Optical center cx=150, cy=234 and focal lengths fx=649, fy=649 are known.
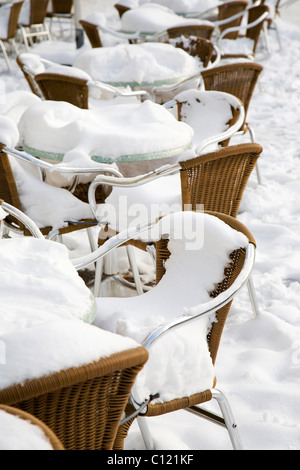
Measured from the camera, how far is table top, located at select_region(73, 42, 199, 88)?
14.1 feet

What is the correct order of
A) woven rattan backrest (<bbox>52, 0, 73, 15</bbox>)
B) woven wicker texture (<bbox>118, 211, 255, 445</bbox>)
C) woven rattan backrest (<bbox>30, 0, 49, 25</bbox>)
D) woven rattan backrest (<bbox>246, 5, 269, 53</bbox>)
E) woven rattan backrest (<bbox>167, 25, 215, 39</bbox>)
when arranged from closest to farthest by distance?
woven wicker texture (<bbox>118, 211, 255, 445</bbox>), woven rattan backrest (<bbox>167, 25, 215, 39</bbox>), woven rattan backrest (<bbox>246, 5, 269, 53</bbox>), woven rattan backrest (<bbox>30, 0, 49, 25</bbox>), woven rattan backrest (<bbox>52, 0, 73, 15</bbox>)

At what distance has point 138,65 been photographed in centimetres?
431

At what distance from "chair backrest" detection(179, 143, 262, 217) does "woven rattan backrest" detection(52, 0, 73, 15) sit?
7.70m

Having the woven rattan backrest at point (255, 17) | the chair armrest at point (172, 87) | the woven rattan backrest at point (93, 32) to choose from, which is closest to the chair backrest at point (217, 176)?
the chair armrest at point (172, 87)

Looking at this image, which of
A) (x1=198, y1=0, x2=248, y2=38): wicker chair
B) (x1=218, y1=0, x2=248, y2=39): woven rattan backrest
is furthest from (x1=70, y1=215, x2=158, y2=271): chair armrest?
(x1=218, y1=0, x2=248, y2=39): woven rattan backrest

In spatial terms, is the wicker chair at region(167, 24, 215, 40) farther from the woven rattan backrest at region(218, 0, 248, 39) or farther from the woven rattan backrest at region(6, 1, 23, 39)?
the woven rattan backrest at region(6, 1, 23, 39)

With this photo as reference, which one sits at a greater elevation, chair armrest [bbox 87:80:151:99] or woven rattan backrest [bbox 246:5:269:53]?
chair armrest [bbox 87:80:151:99]

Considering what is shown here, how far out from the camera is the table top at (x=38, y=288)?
1418 mm

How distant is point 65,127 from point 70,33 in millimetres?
8164

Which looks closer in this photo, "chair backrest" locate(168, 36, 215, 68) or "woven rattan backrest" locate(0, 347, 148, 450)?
"woven rattan backrest" locate(0, 347, 148, 450)

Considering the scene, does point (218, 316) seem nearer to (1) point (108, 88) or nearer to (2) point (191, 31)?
(1) point (108, 88)

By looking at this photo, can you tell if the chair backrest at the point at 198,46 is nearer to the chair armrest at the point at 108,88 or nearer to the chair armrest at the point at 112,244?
the chair armrest at the point at 108,88

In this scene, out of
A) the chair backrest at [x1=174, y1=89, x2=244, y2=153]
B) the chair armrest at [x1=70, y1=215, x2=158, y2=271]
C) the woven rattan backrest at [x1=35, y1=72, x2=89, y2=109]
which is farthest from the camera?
the woven rattan backrest at [x1=35, y1=72, x2=89, y2=109]
